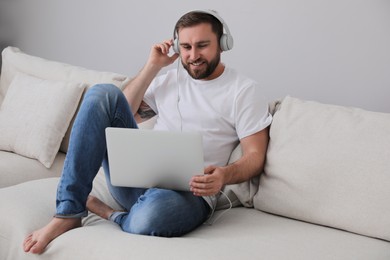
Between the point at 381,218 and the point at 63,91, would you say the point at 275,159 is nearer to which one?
the point at 381,218

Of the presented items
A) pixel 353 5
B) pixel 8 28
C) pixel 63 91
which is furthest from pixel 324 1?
pixel 8 28

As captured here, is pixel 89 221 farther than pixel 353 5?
No

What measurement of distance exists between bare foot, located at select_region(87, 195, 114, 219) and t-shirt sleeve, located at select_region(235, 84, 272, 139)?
49 cm

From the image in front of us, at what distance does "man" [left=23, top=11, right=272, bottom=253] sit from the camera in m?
1.82

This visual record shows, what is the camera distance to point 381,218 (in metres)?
1.84

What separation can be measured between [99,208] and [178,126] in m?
0.39

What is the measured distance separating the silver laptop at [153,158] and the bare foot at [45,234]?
18 centimetres

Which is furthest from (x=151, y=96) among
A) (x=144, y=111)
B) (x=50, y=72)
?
(x=50, y=72)

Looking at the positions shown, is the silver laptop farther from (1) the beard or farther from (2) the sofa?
(1) the beard

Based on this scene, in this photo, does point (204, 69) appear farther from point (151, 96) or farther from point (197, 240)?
point (197, 240)

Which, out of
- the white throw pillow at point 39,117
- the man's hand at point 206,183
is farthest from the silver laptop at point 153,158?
the white throw pillow at point 39,117

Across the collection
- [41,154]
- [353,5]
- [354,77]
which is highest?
[353,5]

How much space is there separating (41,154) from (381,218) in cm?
137

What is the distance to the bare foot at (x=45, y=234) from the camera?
1.79 meters
